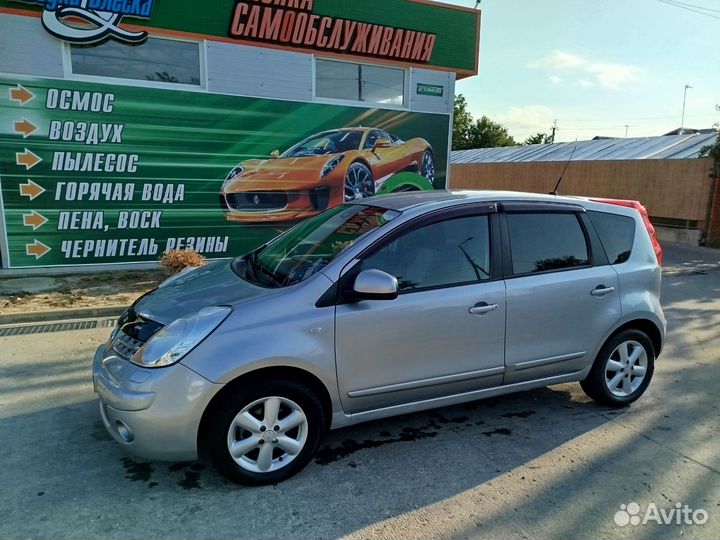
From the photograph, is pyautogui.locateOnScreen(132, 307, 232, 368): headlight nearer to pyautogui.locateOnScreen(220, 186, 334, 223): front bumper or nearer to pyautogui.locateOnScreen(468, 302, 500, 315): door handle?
pyautogui.locateOnScreen(468, 302, 500, 315): door handle

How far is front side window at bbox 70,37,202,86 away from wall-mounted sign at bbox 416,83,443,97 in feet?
14.7

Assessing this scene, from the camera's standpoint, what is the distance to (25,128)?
7.77 meters

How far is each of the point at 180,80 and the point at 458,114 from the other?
139 feet

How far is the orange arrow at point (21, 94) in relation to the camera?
7625mm

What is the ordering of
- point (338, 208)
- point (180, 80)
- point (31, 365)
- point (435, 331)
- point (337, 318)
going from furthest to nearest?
point (180, 80) → point (31, 365) → point (338, 208) → point (435, 331) → point (337, 318)

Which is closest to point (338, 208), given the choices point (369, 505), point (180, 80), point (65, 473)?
point (369, 505)

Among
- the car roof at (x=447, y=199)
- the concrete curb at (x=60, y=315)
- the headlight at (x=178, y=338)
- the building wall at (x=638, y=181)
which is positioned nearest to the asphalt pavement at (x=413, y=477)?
the headlight at (x=178, y=338)

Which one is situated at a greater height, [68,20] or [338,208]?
[68,20]

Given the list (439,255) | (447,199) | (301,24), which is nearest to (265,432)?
(439,255)

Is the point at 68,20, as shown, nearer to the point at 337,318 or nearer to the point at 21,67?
the point at 21,67

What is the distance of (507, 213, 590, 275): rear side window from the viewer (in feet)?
12.3

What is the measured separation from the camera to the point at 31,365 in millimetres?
4895

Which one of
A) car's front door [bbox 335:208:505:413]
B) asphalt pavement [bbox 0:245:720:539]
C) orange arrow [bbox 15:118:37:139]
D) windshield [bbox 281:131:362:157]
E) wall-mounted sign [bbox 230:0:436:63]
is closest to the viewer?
asphalt pavement [bbox 0:245:720:539]

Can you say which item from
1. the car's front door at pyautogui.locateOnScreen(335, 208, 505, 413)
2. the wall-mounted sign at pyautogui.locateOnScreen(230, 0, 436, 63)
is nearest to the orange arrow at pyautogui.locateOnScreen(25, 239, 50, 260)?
the wall-mounted sign at pyautogui.locateOnScreen(230, 0, 436, 63)
